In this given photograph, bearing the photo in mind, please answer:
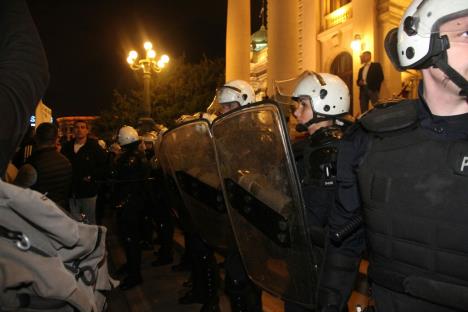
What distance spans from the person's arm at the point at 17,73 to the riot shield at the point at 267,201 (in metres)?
1.21

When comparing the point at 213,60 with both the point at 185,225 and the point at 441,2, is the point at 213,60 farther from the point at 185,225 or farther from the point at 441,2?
the point at 441,2

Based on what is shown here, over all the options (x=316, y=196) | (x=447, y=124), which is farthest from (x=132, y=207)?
(x=447, y=124)

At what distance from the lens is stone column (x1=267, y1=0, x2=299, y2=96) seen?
12773mm

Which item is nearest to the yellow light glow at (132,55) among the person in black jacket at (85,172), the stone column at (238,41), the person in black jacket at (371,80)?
the stone column at (238,41)

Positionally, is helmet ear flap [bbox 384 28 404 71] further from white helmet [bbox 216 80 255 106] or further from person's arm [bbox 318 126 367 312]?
white helmet [bbox 216 80 255 106]

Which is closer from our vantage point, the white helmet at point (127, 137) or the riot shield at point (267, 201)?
the riot shield at point (267, 201)

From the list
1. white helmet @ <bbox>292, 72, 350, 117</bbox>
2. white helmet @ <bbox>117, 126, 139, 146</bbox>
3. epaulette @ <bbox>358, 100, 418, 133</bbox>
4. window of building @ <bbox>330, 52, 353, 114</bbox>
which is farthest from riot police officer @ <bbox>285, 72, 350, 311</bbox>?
window of building @ <bbox>330, 52, 353, 114</bbox>

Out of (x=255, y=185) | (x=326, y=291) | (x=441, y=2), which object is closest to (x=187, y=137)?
(x=255, y=185)

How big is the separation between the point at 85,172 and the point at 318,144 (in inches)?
179

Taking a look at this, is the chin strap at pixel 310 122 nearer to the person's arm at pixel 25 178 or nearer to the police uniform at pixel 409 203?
the police uniform at pixel 409 203

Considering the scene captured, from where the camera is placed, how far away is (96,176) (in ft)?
20.4

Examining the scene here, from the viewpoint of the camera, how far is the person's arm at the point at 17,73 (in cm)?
119

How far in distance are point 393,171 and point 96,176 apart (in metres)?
5.29

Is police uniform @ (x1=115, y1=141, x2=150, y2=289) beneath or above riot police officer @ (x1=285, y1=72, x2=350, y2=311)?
beneath
